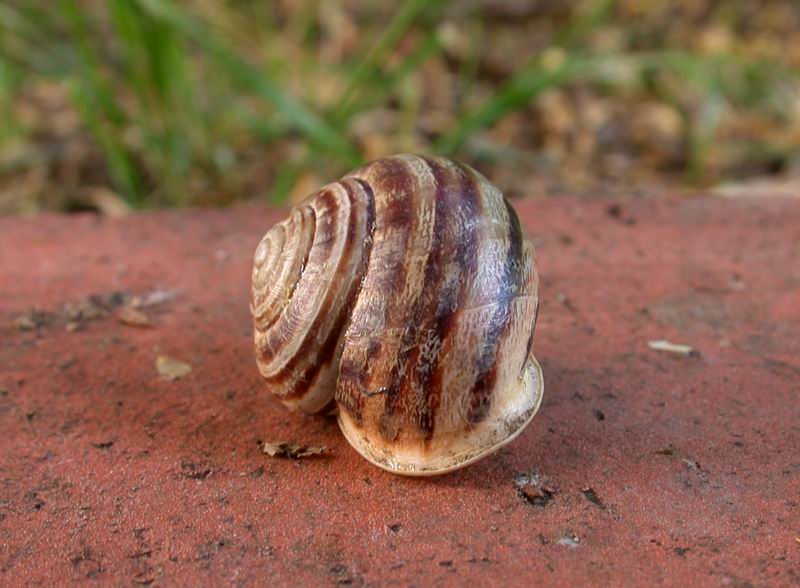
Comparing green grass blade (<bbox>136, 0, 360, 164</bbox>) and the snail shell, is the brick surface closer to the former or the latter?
the snail shell

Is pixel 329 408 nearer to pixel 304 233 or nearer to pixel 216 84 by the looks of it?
pixel 304 233

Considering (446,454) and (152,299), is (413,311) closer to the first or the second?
(446,454)

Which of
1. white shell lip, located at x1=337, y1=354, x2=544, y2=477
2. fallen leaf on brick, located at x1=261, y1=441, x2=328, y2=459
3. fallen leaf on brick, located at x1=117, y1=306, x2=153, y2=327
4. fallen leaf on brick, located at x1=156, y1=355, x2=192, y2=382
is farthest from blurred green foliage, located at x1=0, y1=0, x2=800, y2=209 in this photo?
white shell lip, located at x1=337, y1=354, x2=544, y2=477

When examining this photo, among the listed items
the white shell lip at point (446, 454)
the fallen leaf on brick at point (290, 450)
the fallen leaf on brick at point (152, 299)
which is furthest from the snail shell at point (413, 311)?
the fallen leaf on brick at point (152, 299)

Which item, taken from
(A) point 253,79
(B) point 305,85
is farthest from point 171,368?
(B) point 305,85

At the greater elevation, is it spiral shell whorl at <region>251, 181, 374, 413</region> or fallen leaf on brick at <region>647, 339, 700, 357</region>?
spiral shell whorl at <region>251, 181, 374, 413</region>

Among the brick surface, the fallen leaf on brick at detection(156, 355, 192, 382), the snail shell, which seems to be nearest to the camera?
the brick surface

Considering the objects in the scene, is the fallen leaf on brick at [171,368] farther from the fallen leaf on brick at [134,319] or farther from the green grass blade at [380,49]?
the green grass blade at [380,49]
